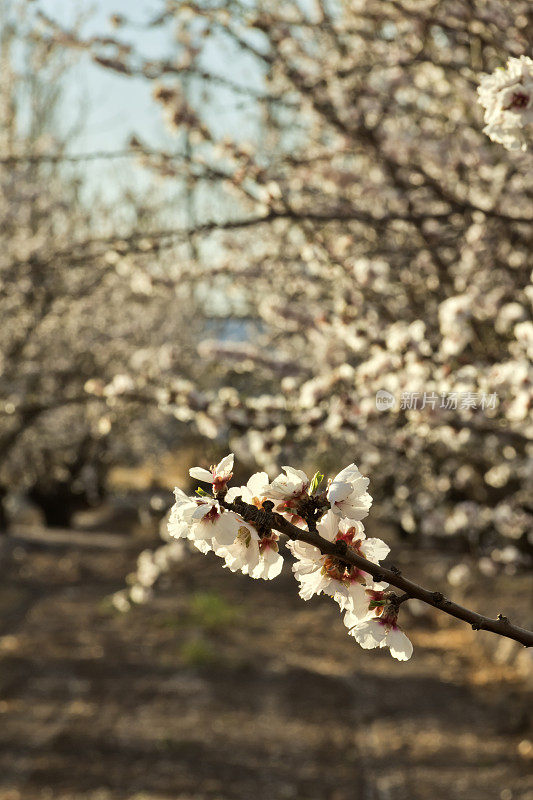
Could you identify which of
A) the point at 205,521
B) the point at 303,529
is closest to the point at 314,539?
the point at 303,529

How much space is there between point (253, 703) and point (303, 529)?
6.32m

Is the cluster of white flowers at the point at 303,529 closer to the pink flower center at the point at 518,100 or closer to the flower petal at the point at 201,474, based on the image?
the flower petal at the point at 201,474

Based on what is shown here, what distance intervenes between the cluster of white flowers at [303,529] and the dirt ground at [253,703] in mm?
4801

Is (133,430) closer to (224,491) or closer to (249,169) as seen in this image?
(249,169)

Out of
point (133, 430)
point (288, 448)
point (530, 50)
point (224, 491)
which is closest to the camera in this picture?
point (224, 491)

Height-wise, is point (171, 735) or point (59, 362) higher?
point (171, 735)

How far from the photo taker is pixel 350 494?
1.05 meters

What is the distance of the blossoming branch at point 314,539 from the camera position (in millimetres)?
1015

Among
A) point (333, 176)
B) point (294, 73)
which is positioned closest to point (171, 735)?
point (333, 176)

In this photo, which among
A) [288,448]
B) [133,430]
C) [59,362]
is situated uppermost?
[288,448]

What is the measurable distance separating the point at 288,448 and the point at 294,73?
5.62 ft

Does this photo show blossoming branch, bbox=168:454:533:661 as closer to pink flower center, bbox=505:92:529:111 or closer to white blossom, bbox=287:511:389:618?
white blossom, bbox=287:511:389:618

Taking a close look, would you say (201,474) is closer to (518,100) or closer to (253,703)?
(518,100)

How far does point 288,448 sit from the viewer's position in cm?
388
